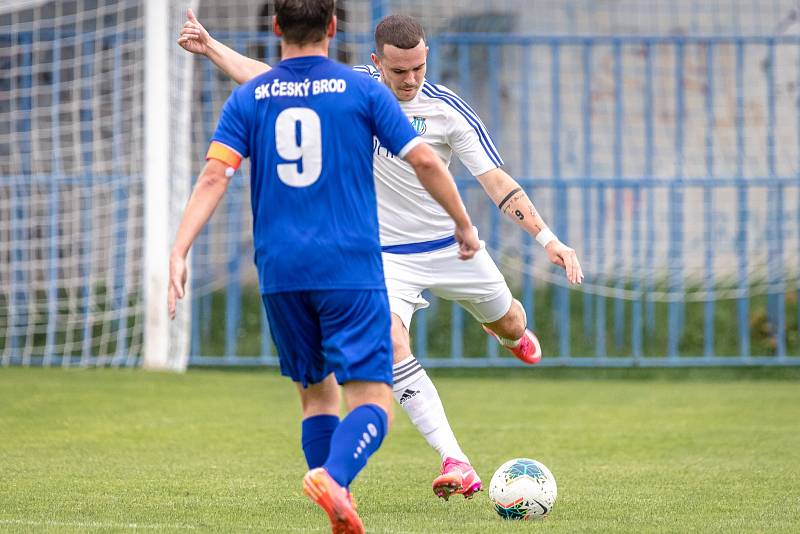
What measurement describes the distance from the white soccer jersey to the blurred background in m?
5.59

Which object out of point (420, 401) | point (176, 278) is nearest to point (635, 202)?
point (420, 401)

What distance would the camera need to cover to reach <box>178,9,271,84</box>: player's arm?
207 inches

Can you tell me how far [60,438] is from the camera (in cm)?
752

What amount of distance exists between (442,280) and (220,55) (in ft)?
4.79

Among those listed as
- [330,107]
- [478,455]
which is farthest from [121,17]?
[330,107]

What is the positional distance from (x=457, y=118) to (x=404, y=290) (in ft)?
2.67

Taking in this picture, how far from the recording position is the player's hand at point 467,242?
166 inches

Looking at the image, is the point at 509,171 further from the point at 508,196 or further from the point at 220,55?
the point at 220,55

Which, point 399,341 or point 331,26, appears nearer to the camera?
point 331,26

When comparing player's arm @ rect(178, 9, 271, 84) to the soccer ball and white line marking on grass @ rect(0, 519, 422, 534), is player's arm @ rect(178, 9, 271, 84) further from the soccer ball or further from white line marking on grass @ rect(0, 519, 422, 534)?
the soccer ball

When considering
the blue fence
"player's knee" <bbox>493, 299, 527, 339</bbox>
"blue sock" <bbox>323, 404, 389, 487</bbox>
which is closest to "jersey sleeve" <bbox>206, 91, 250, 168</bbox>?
"blue sock" <bbox>323, 404, 389, 487</bbox>

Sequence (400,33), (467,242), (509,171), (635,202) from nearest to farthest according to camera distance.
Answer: (467,242), (400,33), (635,202), (509,171)

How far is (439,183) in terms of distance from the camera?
413 centimetres

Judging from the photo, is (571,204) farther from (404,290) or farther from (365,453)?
(365,453)
